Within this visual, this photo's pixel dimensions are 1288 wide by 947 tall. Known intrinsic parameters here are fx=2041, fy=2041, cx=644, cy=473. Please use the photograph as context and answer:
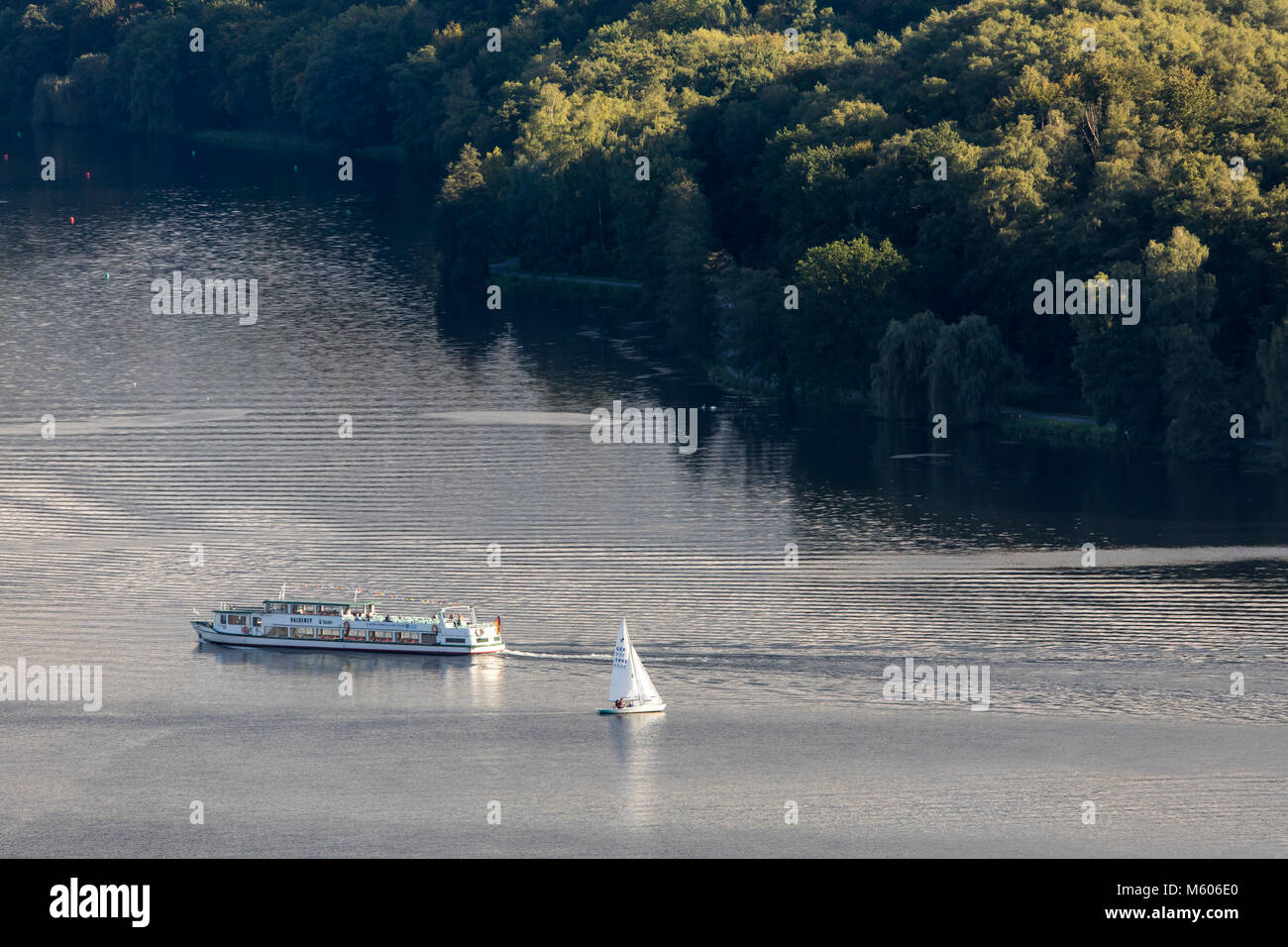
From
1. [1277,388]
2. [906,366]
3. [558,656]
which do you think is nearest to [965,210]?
[906,366]

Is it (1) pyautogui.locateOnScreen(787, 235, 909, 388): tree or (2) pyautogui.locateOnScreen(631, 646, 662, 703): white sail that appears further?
(1) pyautogui.locateOnScreen(787, 235, 909, 388): tree

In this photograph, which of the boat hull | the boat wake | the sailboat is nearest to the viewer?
the sailboat

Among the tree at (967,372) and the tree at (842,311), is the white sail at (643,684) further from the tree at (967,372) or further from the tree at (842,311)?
the tree at (842,311)

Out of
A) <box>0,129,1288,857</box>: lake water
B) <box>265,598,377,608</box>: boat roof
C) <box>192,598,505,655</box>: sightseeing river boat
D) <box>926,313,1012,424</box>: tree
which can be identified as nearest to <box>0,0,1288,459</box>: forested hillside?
<box>926,313,1012,424</box>: tree

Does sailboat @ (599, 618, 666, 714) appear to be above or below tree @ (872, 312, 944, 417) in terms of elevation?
below

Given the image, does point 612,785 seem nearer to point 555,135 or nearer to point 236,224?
point 555,135

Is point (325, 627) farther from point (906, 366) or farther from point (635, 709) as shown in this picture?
point (906, 366)

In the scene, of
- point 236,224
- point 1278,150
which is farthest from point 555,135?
point 1278,150

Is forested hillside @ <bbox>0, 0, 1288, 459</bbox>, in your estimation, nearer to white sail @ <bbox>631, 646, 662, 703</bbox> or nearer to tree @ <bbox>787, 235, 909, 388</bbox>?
tree @ <bbox>787, 235, 909, 388</bbox>
